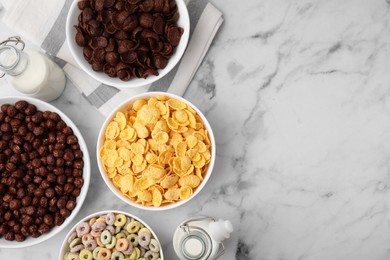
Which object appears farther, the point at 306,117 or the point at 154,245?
the point at 306,117

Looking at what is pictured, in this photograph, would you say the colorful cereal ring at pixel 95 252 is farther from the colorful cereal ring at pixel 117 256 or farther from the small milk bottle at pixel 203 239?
the small milk bottle at pixel 203 239

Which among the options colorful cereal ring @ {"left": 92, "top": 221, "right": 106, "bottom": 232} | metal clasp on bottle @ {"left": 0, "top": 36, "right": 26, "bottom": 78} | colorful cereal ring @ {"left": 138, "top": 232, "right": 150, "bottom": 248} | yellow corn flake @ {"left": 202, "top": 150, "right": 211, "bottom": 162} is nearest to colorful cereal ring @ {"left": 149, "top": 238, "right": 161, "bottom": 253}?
colorful cereal ring @ {"left": 138, "top": 232, "right": 150, "bottom": 248}

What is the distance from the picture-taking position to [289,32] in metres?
→ 1.29

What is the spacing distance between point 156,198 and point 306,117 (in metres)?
0.43

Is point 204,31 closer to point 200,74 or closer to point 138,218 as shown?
point 200,74

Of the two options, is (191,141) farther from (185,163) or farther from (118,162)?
(118,162)

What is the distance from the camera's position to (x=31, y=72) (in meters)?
1.19

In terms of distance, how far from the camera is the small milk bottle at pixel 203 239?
1.11 m

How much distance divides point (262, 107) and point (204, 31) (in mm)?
237

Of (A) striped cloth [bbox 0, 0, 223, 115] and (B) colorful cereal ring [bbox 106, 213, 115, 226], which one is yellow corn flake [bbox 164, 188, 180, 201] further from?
(A) striped cloth [bbox 0, 0, 223, 115]

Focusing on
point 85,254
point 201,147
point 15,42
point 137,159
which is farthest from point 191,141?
point 15,42

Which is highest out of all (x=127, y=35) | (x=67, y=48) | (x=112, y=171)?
(x=127, y=35)

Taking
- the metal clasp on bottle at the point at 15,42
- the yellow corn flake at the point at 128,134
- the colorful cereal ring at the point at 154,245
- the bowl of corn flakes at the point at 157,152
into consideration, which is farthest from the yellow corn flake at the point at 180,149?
the metal clasp on bottle at the point at 15,42

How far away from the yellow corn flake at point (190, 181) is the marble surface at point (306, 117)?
119mm
